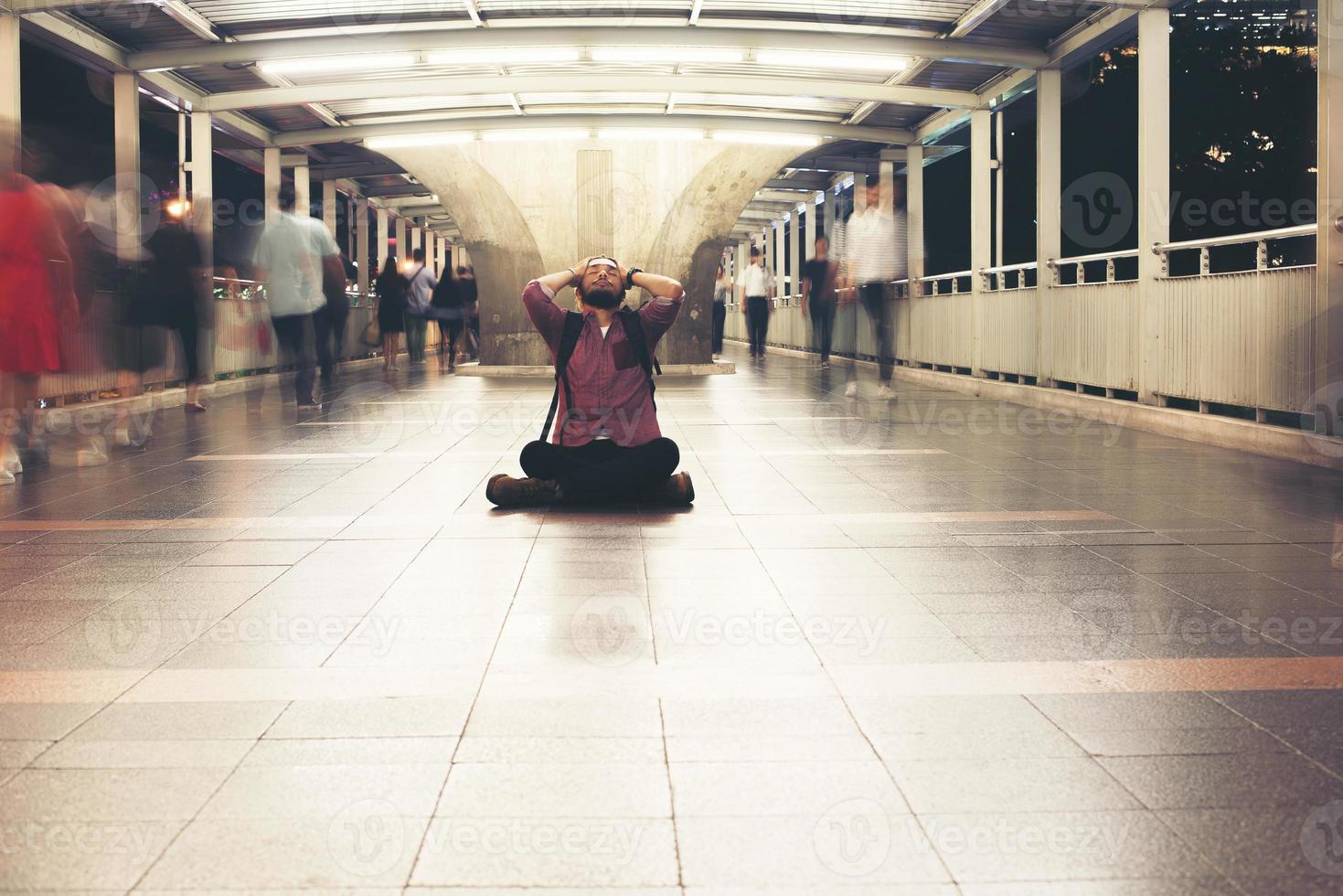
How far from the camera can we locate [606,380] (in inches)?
297

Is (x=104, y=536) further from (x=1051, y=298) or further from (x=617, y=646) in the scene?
(x=1051, y=298)

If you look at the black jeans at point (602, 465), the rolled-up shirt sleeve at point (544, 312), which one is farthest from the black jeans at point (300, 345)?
the black jeans at point (602, 465)

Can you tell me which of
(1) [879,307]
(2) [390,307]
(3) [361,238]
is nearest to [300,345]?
(1) [879,307]

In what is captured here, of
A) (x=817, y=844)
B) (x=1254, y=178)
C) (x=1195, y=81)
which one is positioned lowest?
(x=817, y=844)

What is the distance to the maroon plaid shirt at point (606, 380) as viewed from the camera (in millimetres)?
7496

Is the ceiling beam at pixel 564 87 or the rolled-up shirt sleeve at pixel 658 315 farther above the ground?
the ceiling beam at pixel 564 87

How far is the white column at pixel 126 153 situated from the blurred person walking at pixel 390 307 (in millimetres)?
7872

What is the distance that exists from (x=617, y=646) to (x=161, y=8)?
11.6 meters

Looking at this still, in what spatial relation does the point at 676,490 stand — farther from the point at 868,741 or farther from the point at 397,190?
the point at 397,190

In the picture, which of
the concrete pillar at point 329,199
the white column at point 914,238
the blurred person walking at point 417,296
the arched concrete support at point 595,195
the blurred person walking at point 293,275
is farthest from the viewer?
the concrete pillar at point 329,199

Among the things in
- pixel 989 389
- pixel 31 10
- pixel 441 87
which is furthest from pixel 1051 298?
pixel 31 10

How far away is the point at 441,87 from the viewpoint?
16.2 meters

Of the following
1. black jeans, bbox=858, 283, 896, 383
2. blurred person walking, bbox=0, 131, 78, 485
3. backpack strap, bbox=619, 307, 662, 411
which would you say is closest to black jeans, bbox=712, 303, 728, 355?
black jeans, bbox=858, 283, 896, 383

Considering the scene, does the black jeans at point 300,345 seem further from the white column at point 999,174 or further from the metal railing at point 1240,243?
the white column at point 999,174
